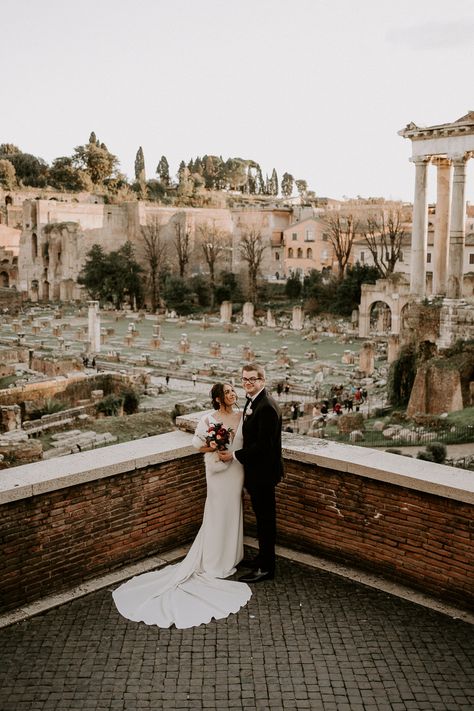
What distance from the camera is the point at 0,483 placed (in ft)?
14.1

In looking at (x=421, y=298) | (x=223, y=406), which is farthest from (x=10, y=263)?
(x=223, y=406)

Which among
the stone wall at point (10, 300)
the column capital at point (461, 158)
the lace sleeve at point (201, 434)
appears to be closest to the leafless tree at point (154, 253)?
the stone wall at point (10, 300)

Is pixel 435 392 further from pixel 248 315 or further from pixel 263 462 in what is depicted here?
pixel 248 315

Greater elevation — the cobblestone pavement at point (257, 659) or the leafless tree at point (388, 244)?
the leafless tree at point (388, 244)

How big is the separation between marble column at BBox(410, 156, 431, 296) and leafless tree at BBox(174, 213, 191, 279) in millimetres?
32495

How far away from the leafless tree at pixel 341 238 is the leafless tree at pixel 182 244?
10975 mm

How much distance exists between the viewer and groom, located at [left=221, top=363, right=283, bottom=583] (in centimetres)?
461

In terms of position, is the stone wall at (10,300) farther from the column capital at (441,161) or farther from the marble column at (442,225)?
the column capital at (441,161)

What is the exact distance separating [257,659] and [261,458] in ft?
4.04

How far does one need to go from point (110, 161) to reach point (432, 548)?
69686 mm

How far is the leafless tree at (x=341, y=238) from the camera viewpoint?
147 ft

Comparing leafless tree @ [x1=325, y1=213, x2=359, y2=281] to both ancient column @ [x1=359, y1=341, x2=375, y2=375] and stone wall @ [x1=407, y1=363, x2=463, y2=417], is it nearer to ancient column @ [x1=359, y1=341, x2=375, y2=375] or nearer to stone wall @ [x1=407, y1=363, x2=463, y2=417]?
ancient column @ [x1=359, y1=341, x2=375, y2=375]

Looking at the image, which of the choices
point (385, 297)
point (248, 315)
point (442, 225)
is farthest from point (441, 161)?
point (248, 315)

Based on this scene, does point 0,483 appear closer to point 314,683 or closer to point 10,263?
point 314,683
